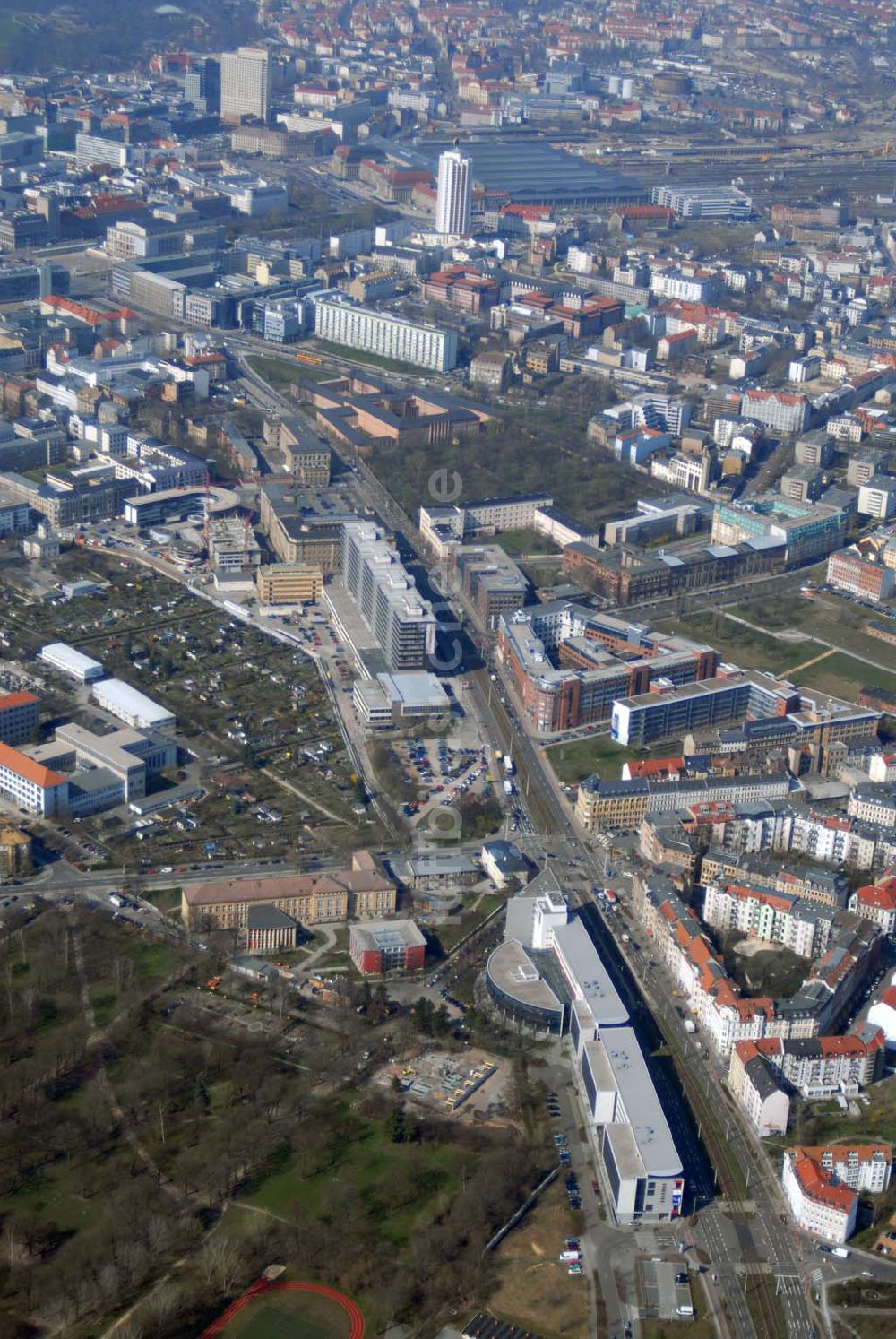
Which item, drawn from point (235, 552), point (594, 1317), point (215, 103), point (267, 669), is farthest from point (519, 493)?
point (215, 103)

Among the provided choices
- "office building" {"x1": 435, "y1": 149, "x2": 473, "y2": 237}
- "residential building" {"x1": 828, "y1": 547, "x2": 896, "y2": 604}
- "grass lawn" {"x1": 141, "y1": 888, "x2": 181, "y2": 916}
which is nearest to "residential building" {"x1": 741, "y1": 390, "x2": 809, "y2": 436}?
"residential building" {"x1": 828, "y1": 547, "x2": 896, "y2": 604}

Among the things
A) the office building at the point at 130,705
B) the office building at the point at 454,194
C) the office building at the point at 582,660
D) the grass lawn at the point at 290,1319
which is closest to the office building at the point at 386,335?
the office building at the point at 454,194

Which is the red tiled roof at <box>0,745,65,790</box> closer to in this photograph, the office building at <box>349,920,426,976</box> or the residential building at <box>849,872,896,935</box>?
the office building at <box>349,920,426,976</box>

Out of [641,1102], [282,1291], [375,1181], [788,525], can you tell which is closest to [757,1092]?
[641,1102]

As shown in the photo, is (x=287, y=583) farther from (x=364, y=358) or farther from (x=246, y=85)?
(x=246, y=85)

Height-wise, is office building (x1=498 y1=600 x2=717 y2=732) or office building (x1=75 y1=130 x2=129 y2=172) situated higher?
office building (x1=75 y1=130 x2=129 y2=172)

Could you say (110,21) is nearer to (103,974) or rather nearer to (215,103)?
(215,103)

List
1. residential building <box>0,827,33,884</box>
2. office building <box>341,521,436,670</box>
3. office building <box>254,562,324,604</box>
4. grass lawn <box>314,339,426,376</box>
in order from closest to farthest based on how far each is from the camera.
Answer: residential building <box>0,827,33,884</box>
office building <box>341,521,436,670</box>
office building <box>254,562,324,604</box>
grass lawn <box>314,339,426,376</box>
